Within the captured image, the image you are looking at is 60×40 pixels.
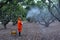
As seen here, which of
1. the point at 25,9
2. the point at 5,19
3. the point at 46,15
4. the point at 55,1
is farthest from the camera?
the point at 25,9

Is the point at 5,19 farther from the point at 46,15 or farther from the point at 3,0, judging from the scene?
the point at 3,0

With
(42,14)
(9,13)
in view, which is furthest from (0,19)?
(42,14)

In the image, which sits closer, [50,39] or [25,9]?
[50,39]

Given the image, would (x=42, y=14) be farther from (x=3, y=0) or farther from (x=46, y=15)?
(x=3, y=0)

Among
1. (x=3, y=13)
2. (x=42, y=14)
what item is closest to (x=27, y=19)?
(x=42, y=14)

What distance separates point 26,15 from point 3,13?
20291 millimetres

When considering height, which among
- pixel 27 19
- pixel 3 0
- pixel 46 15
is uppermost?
pixel 3 0

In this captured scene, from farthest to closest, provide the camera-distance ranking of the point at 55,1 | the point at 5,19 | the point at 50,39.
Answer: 1. the point at 5,19
2. the point at 50,39
3. the point at 55,1

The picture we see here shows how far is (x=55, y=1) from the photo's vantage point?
41.8 ft

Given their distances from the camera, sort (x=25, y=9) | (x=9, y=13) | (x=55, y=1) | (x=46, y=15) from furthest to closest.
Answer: (x=25, y=9) → (x=46, y=15) → (x=9, y=13) → (x=55, y=1)

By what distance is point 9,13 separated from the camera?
80.2 feet

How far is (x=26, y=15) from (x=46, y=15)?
17183 millimetres

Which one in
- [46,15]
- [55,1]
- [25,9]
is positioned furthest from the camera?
[25,9]

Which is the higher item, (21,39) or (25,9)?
(21,39)
